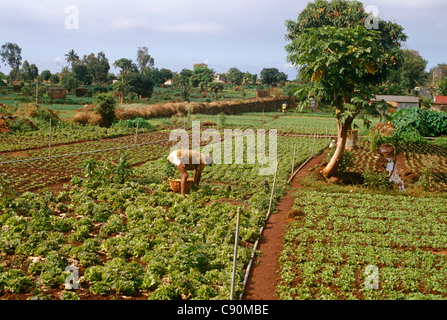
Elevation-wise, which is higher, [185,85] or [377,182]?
[185,85]

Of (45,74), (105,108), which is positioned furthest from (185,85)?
(105,108)

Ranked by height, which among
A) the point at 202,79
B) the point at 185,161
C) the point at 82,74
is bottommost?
the point at 185,161

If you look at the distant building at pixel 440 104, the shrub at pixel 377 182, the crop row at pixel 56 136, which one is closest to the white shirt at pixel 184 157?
the shrub at pixel 377 182

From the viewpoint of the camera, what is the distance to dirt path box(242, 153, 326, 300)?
265 inches

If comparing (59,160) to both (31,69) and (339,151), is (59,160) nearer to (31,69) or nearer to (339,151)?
(339,151)

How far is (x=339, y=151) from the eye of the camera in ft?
46.3

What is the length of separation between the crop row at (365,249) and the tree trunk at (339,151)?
247 centimetres

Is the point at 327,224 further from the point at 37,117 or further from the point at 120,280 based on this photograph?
the point at 37,117

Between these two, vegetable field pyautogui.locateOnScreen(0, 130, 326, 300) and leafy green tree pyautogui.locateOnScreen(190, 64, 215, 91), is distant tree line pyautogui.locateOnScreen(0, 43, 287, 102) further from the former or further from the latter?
vegetable field pyautogui.locateOnScreen(0, 130, 326, 300)

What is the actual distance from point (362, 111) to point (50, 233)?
10.6 m

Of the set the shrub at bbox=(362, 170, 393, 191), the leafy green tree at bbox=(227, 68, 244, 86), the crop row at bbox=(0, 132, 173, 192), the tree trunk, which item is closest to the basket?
the crop row at bbox=(0, 132, 173, 192)

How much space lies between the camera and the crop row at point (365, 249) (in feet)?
21.8

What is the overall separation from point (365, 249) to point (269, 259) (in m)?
1.94
